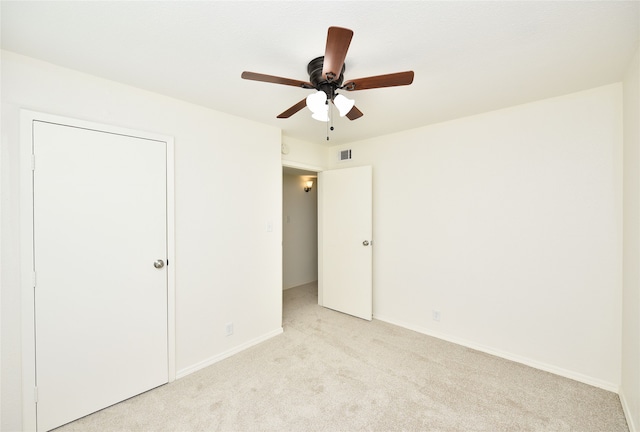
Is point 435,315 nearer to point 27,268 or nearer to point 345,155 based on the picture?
point 345,155

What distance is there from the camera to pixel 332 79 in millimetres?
1435

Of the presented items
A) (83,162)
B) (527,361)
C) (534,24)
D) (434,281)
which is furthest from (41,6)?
(527,361)

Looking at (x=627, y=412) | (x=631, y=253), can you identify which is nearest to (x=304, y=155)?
(x=631, y=253)

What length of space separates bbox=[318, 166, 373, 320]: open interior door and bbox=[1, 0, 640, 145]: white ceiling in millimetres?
1481

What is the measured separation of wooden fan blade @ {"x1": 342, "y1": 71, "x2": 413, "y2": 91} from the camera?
1.38 meters

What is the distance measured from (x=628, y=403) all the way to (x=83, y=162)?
13.4 ft

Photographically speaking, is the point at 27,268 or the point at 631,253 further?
the point at 631,253

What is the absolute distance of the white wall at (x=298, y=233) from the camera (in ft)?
16.0

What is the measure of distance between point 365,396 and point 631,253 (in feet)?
6.88

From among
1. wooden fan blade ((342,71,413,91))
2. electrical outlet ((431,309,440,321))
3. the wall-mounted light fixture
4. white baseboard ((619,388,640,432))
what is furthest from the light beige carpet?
the wall-mounted light fixture

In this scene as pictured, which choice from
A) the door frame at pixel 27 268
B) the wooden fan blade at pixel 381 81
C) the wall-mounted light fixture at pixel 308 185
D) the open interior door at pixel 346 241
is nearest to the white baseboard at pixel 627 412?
the open interior door at pixel 346 241

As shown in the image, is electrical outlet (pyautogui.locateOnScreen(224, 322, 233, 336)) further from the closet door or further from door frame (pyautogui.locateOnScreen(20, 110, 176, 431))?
door frame (pyautogui.locateOnScreen(20, 110, 176, 431))

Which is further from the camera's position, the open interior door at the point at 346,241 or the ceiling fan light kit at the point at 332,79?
the open interior door at the point at 346,241

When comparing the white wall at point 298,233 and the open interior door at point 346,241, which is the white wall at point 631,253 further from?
the white wall at point 298,233
